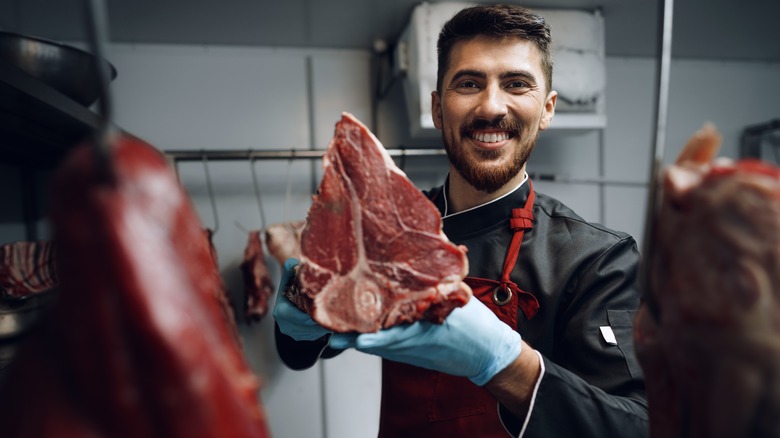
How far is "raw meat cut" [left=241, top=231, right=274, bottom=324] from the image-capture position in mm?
2359

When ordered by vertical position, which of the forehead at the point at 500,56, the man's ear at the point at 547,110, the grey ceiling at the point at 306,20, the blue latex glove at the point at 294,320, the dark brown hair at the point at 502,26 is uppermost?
the grey ceiling at the point at 306,20

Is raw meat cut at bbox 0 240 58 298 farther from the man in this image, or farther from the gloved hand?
the gloved hand

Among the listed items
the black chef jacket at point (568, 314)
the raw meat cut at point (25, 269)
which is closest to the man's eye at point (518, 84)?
the black chef jacket at point (568, 314)

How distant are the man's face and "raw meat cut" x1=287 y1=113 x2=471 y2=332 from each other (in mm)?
610

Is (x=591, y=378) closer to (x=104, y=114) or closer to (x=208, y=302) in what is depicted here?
(x=208, y=302)

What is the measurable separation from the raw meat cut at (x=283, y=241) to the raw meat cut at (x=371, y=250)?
4.49 feet

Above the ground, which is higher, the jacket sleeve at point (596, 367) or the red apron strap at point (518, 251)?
the red apron strap at point (518, 251)

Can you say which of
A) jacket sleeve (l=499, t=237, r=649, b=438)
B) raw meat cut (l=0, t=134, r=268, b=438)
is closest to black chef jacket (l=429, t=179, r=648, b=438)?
jacket sleeve (l=499, t=237, r=649, b=438)

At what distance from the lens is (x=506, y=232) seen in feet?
5.07

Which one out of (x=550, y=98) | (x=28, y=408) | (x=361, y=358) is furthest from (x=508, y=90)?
(x=361, y=358)

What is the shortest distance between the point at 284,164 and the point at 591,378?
198 centimetres

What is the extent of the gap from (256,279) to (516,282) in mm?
1434

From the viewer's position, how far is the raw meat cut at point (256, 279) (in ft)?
7.74

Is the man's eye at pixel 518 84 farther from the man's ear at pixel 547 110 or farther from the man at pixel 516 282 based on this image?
the man's ear at pixel 547 110
